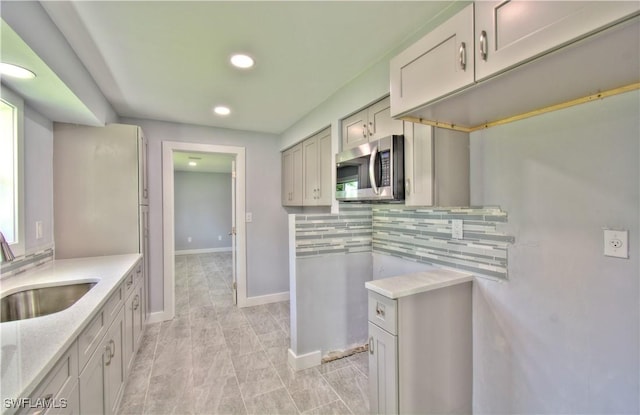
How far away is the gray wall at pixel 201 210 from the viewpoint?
7.44 metres

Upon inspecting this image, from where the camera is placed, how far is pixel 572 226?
1.27 metres

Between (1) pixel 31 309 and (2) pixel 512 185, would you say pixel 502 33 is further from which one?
(1) pixel 31 309

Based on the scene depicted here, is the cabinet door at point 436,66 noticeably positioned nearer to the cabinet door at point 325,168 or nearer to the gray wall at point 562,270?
the gray wall at point 562,270

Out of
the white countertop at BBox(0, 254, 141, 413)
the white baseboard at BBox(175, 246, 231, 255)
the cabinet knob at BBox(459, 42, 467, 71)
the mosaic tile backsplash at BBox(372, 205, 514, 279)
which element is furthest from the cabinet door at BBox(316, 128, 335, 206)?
the white baseboard at BBox(175, 246, 231, 255)

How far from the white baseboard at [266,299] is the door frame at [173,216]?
63 mm

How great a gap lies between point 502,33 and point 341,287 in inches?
80.0

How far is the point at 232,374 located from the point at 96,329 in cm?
119

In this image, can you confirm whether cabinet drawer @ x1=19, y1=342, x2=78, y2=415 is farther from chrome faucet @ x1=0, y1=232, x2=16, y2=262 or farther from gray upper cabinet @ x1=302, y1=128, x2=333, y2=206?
gray upper cabinet @ x1=302, y1=128, x2=333, y2=206

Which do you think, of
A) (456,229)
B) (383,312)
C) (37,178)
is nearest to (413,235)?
(456,229)

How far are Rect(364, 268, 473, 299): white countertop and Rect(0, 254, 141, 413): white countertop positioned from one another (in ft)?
4.44

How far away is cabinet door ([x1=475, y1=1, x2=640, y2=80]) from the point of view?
74 centimetres

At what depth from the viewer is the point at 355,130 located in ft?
7.57

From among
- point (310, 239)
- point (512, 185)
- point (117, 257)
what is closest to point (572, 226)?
point (512, 185)

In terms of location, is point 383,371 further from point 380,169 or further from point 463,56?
point 463,56
